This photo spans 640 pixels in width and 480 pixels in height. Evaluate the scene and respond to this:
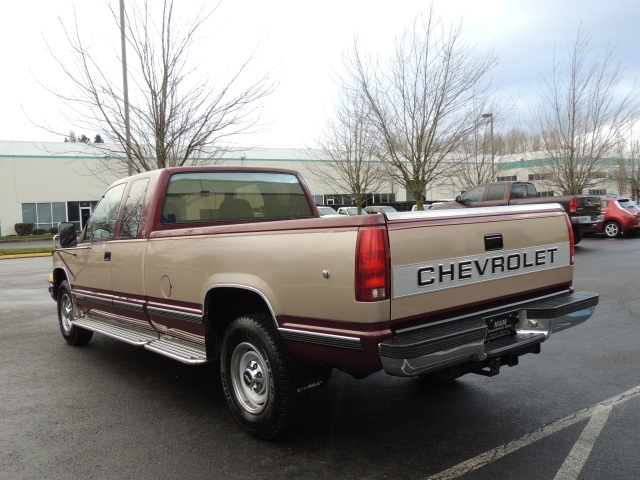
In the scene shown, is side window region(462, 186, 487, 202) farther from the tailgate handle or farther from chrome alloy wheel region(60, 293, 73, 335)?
the tailgate handle

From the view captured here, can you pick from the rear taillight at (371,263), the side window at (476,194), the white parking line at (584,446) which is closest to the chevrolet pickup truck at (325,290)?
the rear taillight at (371,263)

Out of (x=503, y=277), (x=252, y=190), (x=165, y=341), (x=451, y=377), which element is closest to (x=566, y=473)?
(x=451, y=377)

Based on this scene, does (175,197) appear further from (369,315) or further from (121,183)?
(369,315)

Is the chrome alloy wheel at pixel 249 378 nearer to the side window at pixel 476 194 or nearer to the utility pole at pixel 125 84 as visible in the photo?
the utility pole at pixel 125 84

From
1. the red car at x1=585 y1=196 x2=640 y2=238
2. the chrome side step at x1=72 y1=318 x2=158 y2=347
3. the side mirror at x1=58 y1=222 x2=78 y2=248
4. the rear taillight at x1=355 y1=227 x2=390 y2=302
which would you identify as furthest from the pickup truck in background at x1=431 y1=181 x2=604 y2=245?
the rear taillight at x1=355 y1=227 x2=390 y2=302

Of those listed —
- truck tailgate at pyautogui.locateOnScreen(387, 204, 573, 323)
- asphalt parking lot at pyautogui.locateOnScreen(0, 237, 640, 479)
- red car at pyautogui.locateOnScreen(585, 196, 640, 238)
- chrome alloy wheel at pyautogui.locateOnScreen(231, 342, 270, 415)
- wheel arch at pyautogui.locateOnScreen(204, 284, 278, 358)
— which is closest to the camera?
truck tailgate at pyautogui.locateOnScreen(387, 204, 573, 323)

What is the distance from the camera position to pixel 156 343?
4.75 metres

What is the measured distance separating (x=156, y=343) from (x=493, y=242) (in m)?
2.96

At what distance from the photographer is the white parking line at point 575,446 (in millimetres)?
3225

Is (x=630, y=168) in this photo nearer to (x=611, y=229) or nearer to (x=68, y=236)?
(x=611, y=229)

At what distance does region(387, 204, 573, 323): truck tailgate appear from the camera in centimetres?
316

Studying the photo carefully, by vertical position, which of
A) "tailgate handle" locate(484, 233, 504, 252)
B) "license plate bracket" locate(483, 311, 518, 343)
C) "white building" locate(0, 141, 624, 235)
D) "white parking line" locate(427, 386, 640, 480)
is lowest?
"white parking line" locate(427, 386, 640, 480)

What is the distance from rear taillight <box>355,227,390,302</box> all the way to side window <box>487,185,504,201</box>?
1402 cm

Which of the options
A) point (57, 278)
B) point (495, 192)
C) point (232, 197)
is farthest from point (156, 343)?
point (495, 192)
